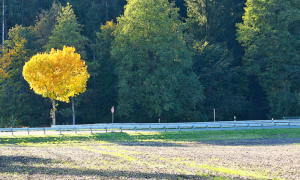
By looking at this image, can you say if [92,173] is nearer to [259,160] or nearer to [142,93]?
[259,160]

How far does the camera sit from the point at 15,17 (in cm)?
6844

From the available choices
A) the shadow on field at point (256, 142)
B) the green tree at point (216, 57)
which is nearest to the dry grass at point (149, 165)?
the shadow on field at point (256, 142)

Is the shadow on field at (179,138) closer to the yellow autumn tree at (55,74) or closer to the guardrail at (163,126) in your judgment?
the guardrail at (163,126)

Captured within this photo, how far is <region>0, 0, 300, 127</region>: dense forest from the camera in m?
57.5

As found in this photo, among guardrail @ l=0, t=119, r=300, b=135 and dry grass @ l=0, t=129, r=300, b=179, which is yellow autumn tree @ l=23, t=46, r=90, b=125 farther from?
dry grass @ l=0, t=129, r=300, b=179

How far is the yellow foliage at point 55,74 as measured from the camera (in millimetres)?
46938

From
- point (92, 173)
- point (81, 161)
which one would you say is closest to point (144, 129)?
point (81, 161)

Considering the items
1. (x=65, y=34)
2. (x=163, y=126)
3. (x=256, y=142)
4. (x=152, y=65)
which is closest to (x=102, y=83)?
(x=152, y=65)

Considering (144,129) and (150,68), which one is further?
(150,68)

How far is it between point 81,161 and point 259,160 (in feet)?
33.2

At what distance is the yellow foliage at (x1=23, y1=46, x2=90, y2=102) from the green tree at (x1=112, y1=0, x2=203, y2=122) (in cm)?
912

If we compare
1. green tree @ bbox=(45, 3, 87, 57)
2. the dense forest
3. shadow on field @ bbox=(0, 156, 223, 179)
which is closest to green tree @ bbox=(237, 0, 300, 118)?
the dense forest

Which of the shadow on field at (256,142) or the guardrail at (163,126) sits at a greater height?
the guardrail at (163,126)

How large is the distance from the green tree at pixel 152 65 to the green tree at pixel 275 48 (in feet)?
36.2
